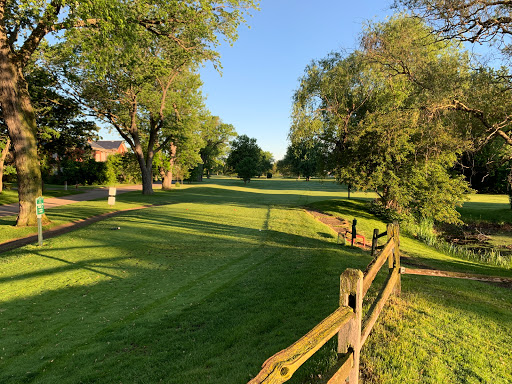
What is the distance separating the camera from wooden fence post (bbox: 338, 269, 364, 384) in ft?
9.44

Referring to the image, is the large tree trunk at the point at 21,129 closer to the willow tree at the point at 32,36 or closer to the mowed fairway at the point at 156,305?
the willow tree at the point at 32,36

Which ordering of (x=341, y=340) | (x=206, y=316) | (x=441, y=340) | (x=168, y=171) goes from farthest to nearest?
1. (x=168, y=171)
2. (x=206, y=316)
3. (x=441, y=340)
4. (x=341, y=340)

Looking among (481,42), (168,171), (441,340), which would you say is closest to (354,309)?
(441,340)

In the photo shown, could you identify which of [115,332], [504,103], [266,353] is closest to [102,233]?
[115,332]

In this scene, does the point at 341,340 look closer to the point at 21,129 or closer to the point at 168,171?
the point at 21,129

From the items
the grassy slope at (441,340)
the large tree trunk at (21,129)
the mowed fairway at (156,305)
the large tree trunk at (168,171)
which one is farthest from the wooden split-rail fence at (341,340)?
the large tree trunk at (168,171)

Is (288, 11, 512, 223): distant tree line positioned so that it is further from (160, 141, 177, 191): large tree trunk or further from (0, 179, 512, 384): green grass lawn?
(160, 141, 177, 191): large tree trunk

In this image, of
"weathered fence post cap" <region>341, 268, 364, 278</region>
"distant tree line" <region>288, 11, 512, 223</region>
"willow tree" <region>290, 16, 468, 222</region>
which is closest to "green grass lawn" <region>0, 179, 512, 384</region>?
"weathered fence post cap" <region>341, 268, 364, 278</region>

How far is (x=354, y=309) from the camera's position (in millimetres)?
2924

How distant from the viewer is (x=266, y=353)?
4.48m

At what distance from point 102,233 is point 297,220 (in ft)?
38.8

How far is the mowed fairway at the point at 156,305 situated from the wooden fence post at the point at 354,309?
1.70m

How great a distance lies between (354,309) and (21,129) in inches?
A: 676

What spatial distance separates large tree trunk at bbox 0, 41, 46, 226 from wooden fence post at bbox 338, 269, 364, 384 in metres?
16.8
